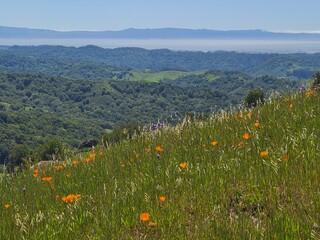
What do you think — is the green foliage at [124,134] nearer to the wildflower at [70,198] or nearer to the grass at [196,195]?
the grass at [196,195]

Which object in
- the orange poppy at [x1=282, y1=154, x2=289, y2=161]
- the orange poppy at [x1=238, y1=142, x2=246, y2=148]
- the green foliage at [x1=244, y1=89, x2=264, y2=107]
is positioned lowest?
the green foliage at [x1=244, y1=89, x2=264, y2=107]

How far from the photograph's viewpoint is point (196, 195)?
4.14m

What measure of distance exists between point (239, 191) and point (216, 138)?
2293mm

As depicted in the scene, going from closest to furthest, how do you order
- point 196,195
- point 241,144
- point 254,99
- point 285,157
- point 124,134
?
1. point 196,195
2. point 285,157
3. point 241,144
4. point 124,134
5. point 254,99

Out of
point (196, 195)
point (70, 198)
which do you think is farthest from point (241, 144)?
point (70, 198)

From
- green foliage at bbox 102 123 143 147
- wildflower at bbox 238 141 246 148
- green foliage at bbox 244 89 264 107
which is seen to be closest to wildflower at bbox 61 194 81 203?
wildflower at bbox 238 141 246 148

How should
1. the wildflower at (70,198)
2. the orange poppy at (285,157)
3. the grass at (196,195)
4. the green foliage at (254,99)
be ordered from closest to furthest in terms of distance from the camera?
the grass at (196,195), the orange poppy at (285,157), the wildflower at (70,198), the green foliage at (254,99)

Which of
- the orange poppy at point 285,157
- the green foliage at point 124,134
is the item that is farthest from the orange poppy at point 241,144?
the green foliage at point 124,134

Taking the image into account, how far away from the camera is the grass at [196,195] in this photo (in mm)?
3242

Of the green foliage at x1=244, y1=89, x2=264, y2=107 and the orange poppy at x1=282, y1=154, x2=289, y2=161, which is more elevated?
the orange poppy at x1=282, y1=154, x2=289, y2=161

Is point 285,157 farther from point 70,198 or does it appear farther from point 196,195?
point 70,198

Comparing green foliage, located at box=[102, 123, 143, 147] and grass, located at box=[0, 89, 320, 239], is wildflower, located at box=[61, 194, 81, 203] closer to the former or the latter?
grass, located at box=[0, 89, 320, 239]

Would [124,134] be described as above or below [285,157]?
below

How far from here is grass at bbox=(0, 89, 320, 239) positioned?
3242 millimetres
